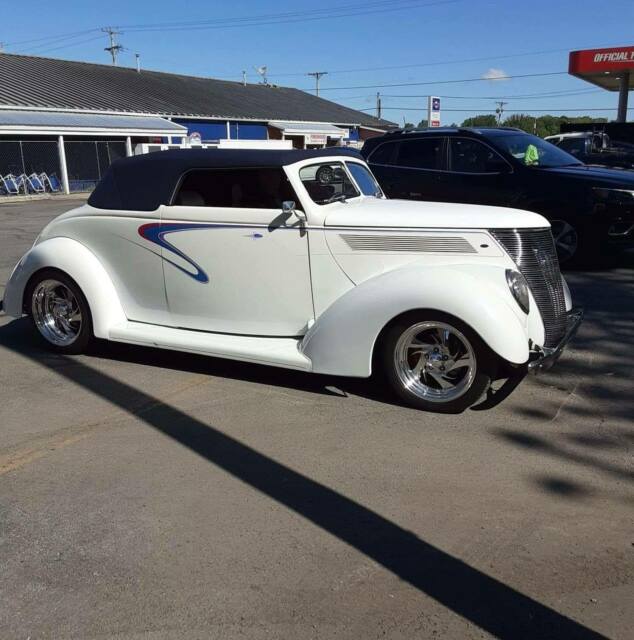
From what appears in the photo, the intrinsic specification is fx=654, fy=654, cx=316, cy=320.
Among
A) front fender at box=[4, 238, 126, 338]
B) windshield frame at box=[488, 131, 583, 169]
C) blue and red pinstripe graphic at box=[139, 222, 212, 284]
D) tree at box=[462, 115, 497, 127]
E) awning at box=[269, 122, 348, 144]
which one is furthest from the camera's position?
tree at box=[462, 115, 497, 127]

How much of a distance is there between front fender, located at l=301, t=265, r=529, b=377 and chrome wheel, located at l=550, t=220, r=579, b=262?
4878 mm

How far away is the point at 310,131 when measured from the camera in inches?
1757

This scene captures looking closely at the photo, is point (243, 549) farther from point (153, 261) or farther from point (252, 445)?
point (153, 261)

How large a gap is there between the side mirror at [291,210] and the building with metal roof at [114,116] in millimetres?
14215

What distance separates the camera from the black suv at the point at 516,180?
834cm

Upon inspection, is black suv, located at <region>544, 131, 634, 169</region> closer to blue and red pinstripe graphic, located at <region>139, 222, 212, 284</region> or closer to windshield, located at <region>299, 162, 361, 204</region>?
windshield, located at <region>299, 162, 361, 204</region>

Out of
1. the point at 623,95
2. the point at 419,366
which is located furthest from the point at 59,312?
the point at 623,95

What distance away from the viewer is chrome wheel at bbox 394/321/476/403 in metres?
4.30

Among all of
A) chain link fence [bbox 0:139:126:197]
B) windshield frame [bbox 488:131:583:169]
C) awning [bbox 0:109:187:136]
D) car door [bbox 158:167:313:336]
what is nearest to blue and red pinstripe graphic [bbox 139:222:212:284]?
car door [bbox 158:167:313:336]

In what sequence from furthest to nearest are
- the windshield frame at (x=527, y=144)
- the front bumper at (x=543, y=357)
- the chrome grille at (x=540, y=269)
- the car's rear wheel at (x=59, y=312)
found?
the windshield frame at (x=527, y=144) < the car's rear wheel at (x=59, y=312) < the chrome grille at (x=540, y=269) < the front bumper at (x=543, y=357)

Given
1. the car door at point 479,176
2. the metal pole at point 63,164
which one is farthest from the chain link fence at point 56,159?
the car door at point 479,176

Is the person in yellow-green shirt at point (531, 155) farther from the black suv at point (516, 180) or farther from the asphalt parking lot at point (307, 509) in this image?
the asphalt parking lot at point (307, 509)

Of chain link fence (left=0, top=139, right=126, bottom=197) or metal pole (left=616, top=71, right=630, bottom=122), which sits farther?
metal pole (left=616, top=71, right=630, bottom=122)

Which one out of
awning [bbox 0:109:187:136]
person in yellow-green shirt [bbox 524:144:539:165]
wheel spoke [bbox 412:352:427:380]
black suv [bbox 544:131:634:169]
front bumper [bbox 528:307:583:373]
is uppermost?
awning [bbox 0:109:187:136]
